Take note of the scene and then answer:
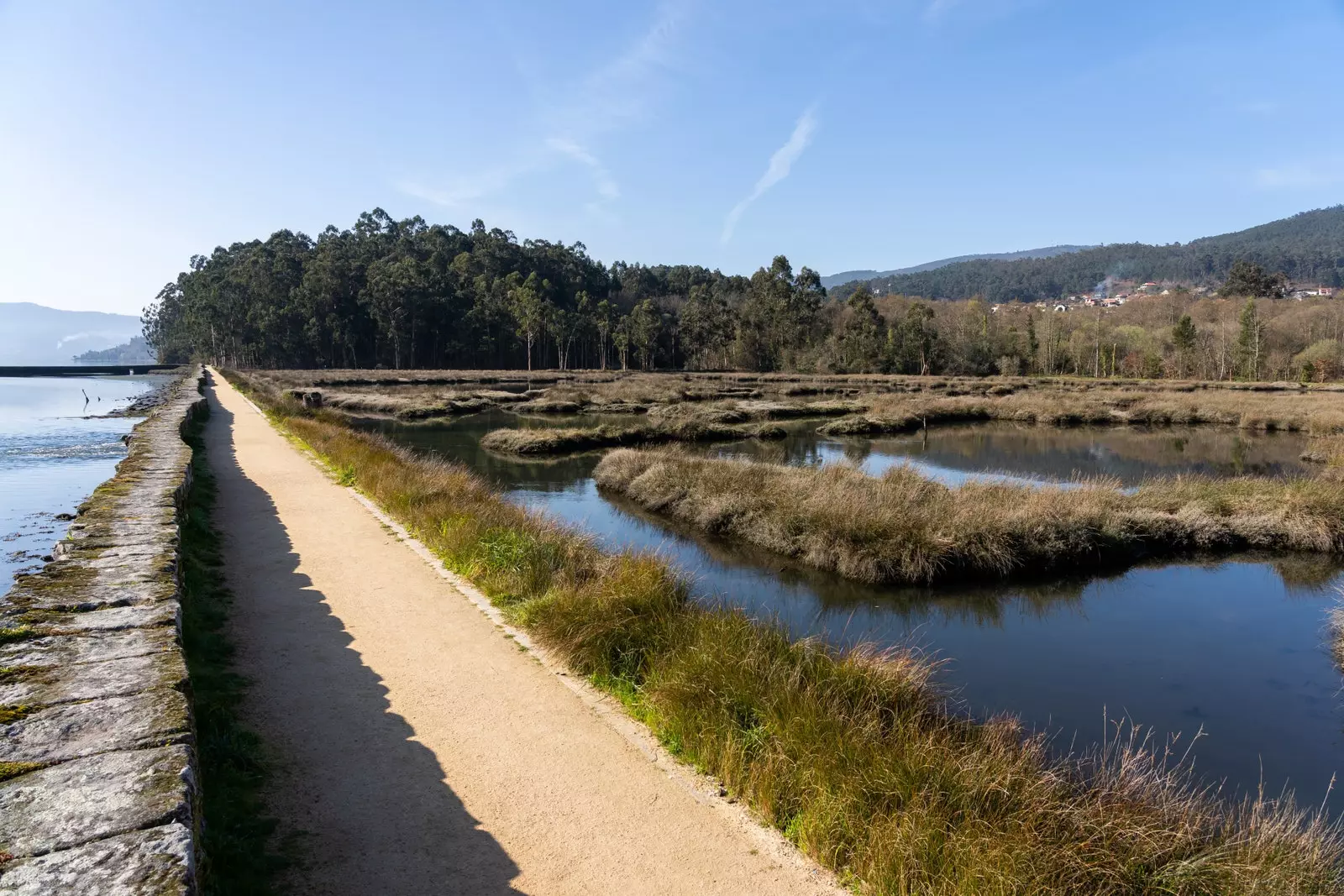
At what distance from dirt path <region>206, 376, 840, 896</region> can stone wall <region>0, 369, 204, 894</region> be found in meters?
0.88

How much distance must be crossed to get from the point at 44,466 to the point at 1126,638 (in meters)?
26.8

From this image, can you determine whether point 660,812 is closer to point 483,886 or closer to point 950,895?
point 483,886

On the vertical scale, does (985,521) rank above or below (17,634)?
below

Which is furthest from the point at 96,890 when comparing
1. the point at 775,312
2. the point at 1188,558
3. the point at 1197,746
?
the point at 775,312

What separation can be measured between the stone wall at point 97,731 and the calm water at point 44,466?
5.27 m

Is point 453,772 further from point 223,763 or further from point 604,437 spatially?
point 604,437

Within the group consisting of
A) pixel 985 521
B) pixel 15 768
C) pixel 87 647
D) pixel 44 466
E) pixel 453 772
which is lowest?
pixel 985 521

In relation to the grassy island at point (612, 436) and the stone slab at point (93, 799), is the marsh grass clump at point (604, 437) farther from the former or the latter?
the stone slab at point (93, 799)

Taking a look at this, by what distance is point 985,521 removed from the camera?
13.9 metres

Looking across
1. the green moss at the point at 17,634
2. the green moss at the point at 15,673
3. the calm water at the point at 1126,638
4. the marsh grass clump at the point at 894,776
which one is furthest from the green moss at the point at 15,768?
the calm water at the point at 1126,638

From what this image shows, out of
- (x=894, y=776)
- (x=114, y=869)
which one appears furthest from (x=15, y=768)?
(x=894, y=776)

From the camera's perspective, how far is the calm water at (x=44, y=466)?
12.7 m

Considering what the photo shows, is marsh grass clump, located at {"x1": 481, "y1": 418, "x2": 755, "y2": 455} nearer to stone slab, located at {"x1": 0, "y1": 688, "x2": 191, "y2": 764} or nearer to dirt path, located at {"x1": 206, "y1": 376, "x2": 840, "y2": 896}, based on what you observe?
dirt path, located at {"x1": 206, "y1": 376, "x2": 840, "y2": 896}

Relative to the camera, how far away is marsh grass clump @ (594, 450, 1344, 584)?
13266 millimetres
